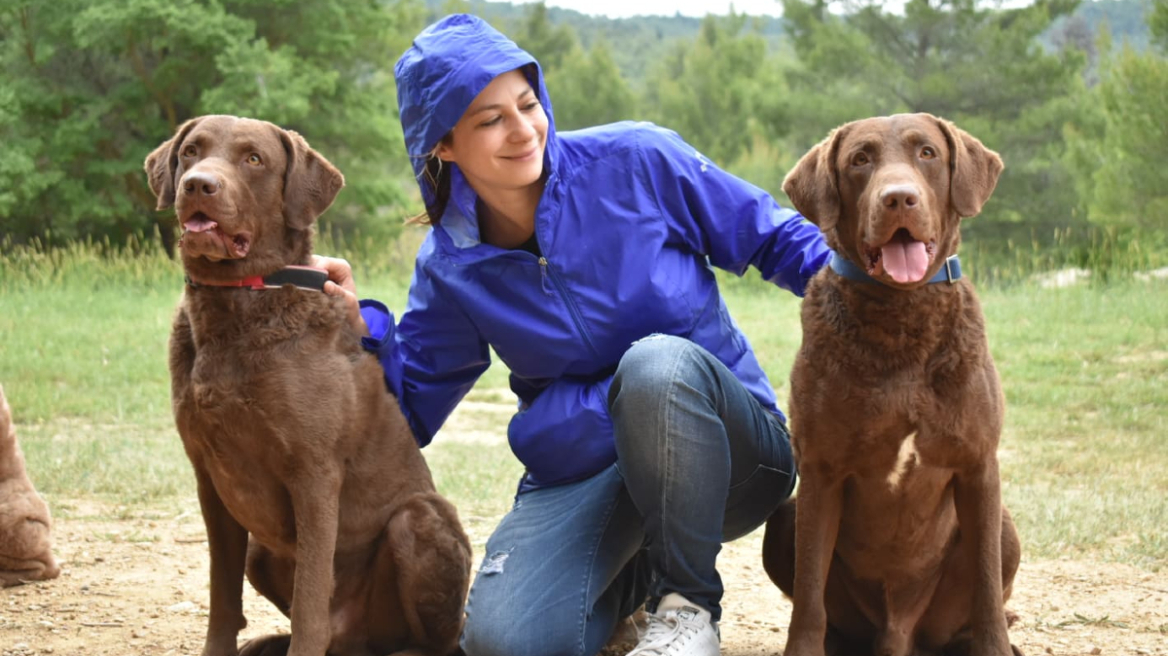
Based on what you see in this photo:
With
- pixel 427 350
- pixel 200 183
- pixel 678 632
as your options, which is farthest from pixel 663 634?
pixel 200 183

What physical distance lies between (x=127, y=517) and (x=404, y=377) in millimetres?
2506

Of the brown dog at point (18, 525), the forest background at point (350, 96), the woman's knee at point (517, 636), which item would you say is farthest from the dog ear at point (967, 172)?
the forest background at point (350, 96)

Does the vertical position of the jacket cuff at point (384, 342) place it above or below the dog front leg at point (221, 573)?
above

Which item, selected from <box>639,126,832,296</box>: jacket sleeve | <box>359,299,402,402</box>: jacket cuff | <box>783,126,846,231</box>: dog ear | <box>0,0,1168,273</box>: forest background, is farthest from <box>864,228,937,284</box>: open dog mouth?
<box>0,0,1168,273</box>: forest background

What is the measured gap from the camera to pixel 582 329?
336 cm

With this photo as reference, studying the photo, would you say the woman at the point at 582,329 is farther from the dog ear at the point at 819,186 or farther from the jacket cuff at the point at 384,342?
the dog ear at the point at 819,186

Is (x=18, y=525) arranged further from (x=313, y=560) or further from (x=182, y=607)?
(x=313, y=560)

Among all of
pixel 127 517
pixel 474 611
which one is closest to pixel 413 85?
pixel 474 611

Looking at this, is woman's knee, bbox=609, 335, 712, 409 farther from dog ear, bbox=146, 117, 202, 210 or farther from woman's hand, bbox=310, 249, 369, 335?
dog ear, bbox=146, 117, 202, 210

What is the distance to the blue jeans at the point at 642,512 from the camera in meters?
3.10

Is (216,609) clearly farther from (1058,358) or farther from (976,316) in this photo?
(1058,358)

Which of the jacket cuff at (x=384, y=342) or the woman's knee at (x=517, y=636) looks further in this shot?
the jacket cuff at (x=384, y=342)

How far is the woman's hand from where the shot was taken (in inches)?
132

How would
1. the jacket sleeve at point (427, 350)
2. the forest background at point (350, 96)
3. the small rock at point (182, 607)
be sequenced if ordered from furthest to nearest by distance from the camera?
the forest background at point (350, 96), the small rock at point (182, 607), the jacket sleeve at point (427, 350)
